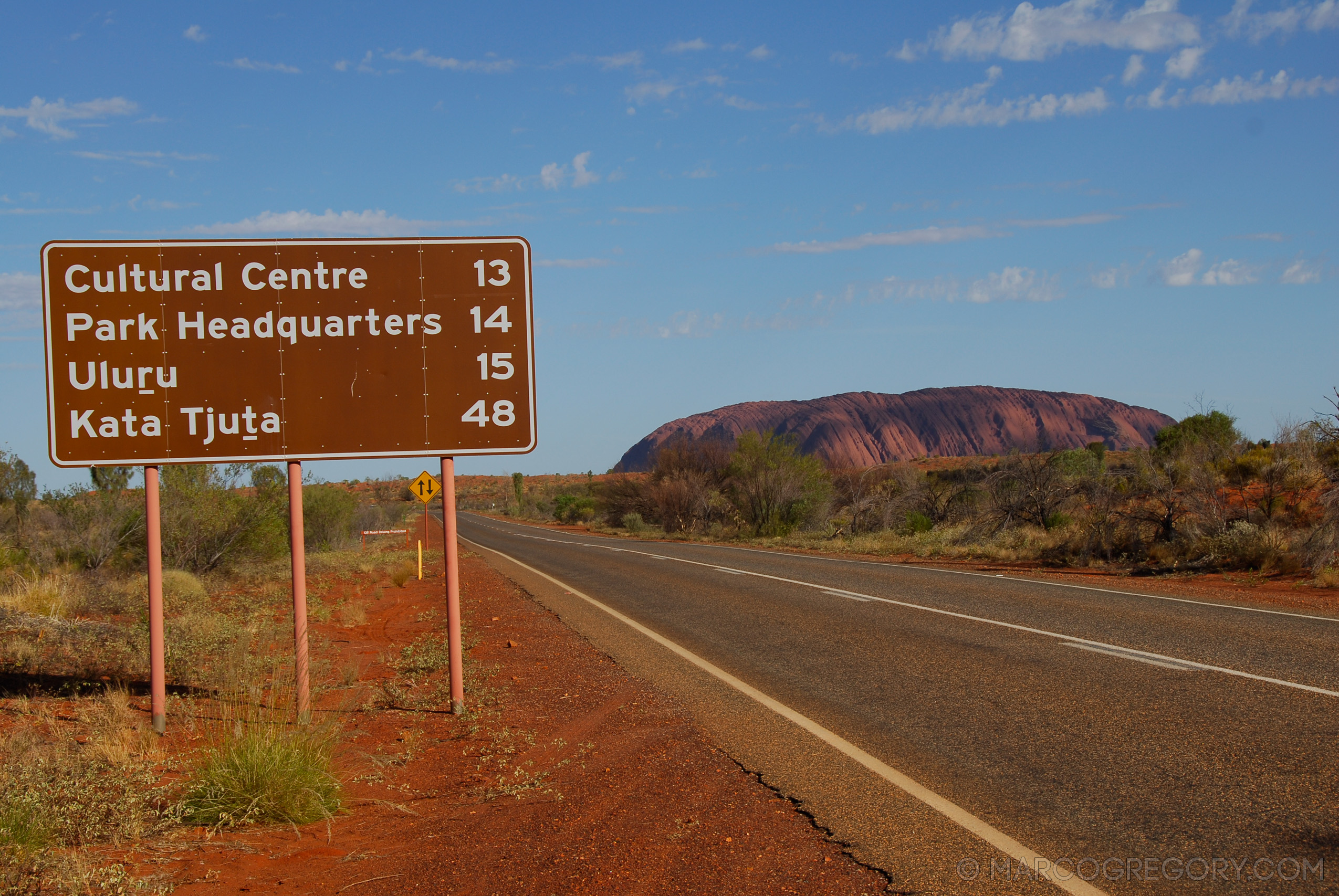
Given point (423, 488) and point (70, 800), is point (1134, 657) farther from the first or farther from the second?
point (423, 488)

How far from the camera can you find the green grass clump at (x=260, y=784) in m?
4.75

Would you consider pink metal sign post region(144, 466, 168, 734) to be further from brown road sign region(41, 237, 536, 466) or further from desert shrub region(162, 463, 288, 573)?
desert shrub region(162, 463, 288, 573)

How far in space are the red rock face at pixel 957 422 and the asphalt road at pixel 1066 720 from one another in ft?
413

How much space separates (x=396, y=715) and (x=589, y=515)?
57984 mm

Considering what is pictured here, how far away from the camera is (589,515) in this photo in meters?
65.2

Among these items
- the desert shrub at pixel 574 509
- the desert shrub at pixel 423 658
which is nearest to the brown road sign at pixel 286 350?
the desert shrub at pixel 423 658

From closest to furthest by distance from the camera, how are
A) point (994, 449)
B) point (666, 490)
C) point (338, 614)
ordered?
point (338, 614)
point (666, 490)
point (994, 449)

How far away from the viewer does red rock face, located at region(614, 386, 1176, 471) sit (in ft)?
470

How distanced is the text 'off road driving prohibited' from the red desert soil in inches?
41.3

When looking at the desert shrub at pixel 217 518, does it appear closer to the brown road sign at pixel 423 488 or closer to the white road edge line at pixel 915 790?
the brown road sign at pixel 423 488

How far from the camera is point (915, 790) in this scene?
16.4ft

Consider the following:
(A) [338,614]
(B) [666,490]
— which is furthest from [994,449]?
(A) [338,614]

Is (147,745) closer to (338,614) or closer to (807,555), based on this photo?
(338,614)

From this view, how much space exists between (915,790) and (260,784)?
354 cm
